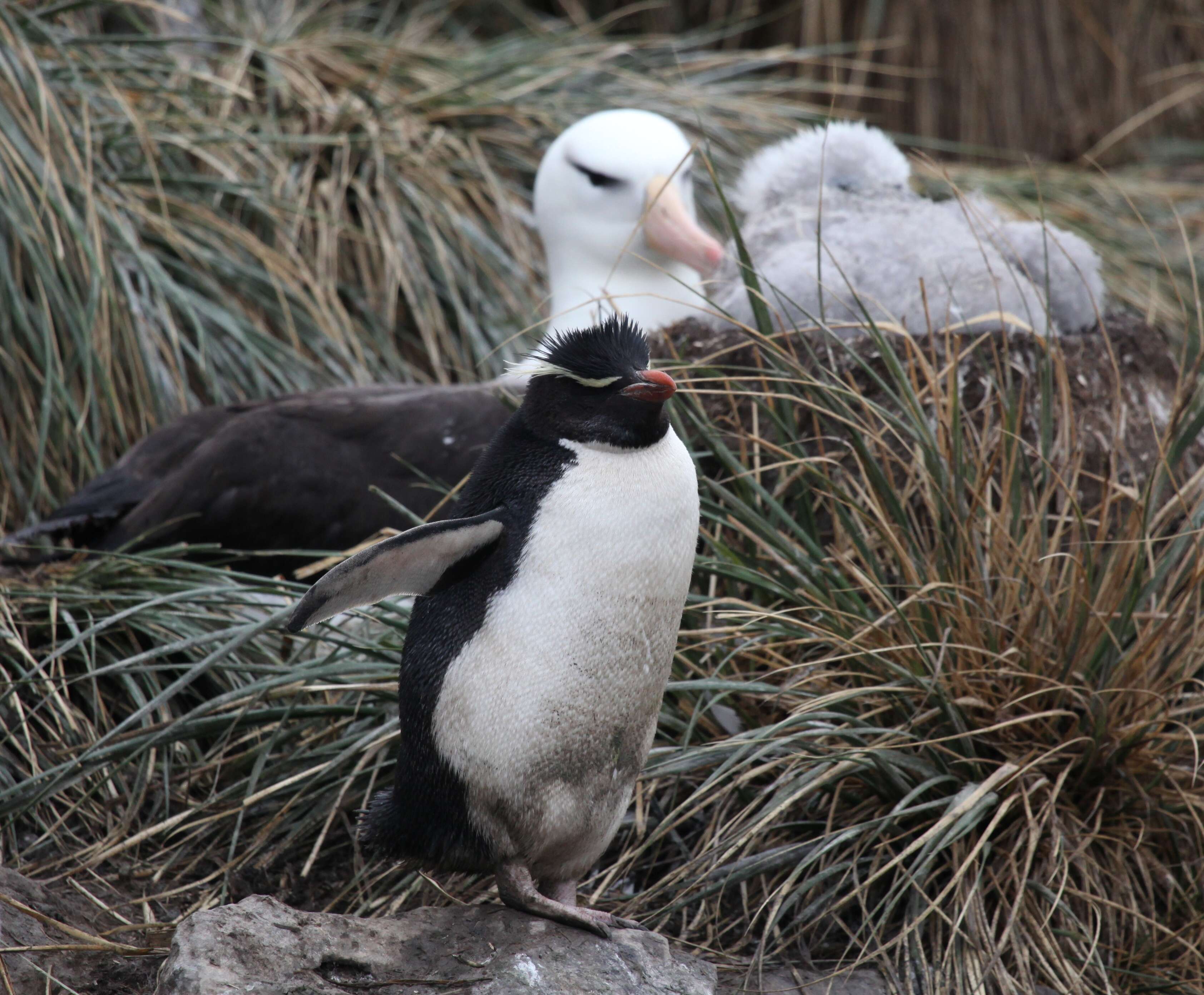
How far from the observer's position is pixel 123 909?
91.9 inches

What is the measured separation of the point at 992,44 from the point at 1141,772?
19.3ft

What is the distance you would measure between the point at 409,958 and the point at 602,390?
0.80m

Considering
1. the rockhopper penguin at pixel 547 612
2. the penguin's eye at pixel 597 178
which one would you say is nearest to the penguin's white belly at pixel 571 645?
the rockhopper penguin at pixel 547 612

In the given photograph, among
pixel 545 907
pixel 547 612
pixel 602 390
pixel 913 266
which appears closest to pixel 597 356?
pixel 602 390

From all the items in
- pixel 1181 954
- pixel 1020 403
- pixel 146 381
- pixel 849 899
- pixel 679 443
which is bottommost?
pixel 1181 954

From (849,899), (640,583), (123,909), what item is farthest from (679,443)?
(123,909)

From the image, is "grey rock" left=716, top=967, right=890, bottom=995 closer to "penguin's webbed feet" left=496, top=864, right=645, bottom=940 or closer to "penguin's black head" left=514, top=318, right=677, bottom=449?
"penguin's webbed feet" left=496, top=864, right=645, bottom=940

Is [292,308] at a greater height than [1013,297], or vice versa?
[1013,297]

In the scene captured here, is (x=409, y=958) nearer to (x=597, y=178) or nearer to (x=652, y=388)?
(x=652, y=388)

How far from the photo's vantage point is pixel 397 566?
184 centimetres

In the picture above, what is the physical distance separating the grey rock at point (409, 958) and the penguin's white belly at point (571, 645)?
0.14 meters

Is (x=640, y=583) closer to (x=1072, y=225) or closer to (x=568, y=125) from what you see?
(x=568, y=125)

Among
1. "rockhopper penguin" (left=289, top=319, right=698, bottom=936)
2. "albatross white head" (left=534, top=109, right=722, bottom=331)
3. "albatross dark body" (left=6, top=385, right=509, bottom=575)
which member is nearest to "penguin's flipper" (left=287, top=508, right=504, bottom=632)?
"rockhopper penguin" (left=289, top=319, right=698, bottom=936)

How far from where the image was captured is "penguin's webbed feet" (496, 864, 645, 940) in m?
1.87
